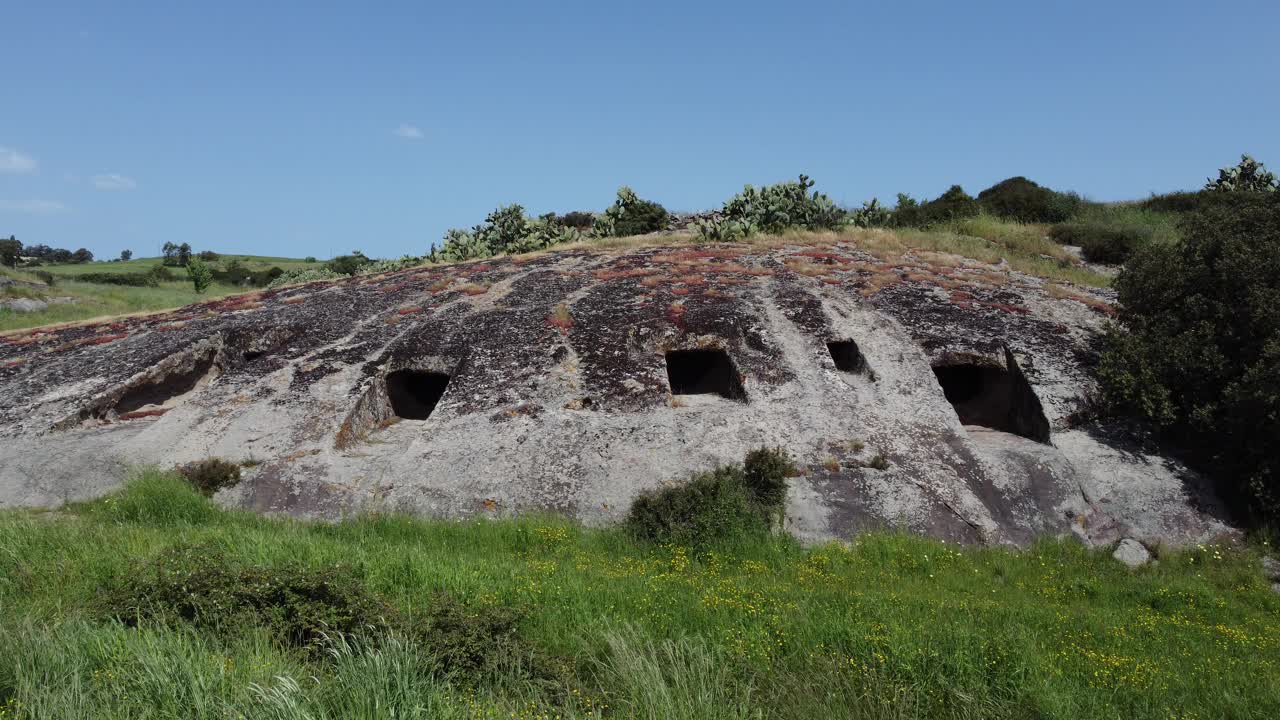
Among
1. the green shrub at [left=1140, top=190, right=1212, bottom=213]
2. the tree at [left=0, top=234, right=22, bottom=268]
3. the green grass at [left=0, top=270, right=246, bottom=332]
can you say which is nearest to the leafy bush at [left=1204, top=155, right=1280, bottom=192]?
the green shrub at [left=1140, top=190, right=1212, bottom=213]

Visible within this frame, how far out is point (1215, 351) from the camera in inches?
518

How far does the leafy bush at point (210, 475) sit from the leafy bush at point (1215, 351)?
593 inches

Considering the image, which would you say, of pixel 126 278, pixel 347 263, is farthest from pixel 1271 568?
pixel 126 278

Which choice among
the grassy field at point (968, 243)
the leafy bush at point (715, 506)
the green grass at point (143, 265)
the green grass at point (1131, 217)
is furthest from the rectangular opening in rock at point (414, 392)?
the green grass at point (143, 265)

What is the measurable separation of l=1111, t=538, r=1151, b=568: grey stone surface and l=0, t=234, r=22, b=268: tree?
81514 millimetres

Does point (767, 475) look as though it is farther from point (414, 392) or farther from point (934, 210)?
point (934, 210)

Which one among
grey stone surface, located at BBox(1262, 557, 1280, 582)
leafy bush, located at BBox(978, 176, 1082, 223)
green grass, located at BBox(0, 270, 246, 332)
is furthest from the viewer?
leafy bush, located at BBox(978, 176, 1082, 223)

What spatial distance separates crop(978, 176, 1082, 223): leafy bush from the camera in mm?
36188

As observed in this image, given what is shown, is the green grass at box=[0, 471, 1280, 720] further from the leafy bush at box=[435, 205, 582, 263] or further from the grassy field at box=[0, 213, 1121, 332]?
the leafy bush at box=[435, 205, 582, 263]

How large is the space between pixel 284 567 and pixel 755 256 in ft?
51.9

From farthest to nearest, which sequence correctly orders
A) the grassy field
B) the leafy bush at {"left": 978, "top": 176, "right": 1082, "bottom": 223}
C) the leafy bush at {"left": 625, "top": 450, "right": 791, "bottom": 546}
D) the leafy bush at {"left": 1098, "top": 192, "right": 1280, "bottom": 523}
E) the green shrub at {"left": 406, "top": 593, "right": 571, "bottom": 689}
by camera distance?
the leafy bush at {"left": 978, "top": 176, "right": 1082, "bottom": 223} → the grassy field → the leafy bush at {"left": 1098, "top": 192, "right": 1280, "bottom": 523} → the leafy bush at {"left": 625, "top": 450, "right": 791, "bottom": 546} → the green shrub at {"left": 406, "top": 593, "right": 571, "bottom": 689}

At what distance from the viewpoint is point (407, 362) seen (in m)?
16.2

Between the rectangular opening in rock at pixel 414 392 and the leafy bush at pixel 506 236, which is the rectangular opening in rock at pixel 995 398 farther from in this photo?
the leafy bush at pixel 506 236

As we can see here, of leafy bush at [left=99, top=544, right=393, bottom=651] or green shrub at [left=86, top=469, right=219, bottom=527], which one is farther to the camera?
green shrub at [left=86, top=469, right=219, bottom=527]
